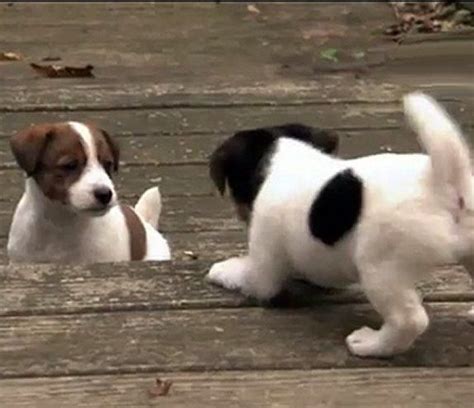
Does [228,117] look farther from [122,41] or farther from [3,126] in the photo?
[122,41]

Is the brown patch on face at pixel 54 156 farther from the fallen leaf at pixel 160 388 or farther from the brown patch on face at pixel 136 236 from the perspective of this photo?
the fallen leaf at pixel 160 388

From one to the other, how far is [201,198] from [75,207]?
22.6 inches

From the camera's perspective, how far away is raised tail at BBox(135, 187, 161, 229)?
4.25 metres

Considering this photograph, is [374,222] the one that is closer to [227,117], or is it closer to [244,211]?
[244,211]

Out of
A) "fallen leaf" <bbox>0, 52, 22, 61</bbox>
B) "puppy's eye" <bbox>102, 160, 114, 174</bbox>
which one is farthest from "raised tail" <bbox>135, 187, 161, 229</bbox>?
"fallen leaf" <bbox>0, 52, 22, 61</bbox>

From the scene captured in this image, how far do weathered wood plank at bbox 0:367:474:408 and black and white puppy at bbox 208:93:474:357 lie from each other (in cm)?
9

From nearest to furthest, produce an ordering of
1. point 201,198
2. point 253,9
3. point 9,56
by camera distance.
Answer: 1. point 201,198
2. point 9,56
3. point 253,9

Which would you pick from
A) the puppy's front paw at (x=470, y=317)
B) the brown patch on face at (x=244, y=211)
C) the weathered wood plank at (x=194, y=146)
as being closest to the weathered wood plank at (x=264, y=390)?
the puppy's front paw at (x=470, y=317)

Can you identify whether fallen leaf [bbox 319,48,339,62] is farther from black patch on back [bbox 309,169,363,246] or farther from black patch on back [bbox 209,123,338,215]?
black patch on back [bbox 309,169,363,246]

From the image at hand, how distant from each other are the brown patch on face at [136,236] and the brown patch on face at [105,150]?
0.17 metres

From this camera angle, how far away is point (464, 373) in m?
2.46

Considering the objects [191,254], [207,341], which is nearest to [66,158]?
[191,254]

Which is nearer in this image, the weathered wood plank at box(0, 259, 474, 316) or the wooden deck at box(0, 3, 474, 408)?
the wooden deck at box(0, 3, 474, 408)

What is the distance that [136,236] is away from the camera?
425 centimetres
